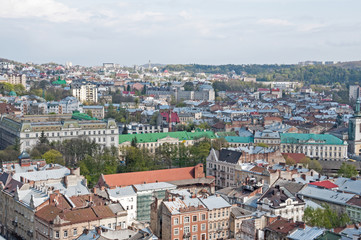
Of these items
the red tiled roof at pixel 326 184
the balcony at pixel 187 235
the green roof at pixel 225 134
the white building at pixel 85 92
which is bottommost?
the balcony at pixel 187 235

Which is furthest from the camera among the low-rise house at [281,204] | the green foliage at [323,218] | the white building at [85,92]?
the white building at [85,92]

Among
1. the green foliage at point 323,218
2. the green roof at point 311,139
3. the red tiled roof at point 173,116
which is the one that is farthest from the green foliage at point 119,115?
the green foliage at point 323,218

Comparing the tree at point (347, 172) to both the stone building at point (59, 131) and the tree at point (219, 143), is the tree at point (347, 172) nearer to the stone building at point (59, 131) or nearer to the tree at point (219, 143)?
the tree at point (219, 143)

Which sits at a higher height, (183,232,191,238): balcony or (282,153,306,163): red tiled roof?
(282,153,306,163): red tiled roof

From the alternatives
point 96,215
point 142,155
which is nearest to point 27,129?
point 142,155

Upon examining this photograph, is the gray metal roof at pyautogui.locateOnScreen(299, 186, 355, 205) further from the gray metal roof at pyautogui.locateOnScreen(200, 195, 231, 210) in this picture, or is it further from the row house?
the row house

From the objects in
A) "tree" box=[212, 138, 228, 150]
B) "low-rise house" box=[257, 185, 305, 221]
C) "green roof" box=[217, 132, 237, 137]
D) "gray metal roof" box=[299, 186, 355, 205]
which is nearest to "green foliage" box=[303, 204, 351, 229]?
"low-rise house" box=[257, 185, 305, 221]

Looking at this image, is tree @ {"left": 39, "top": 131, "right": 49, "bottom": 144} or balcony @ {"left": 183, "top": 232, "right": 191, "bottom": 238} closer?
balcony @ {"left": 183, "top": 232, "right": 191, "bottom": 238}
